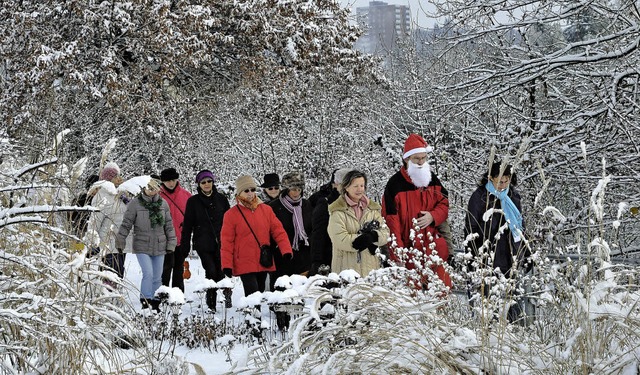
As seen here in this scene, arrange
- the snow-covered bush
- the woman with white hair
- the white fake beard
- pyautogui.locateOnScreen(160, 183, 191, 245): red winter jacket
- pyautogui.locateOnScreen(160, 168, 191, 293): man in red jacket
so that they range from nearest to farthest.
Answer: the snow-covered bush < the white fake beard < the woman with white hair < pyautogui.locateOnScreen(160, 168, 191, 293): man in red jacket < pyautogui.locateOnScreen(160, 183, 191, 245): red winter jacket

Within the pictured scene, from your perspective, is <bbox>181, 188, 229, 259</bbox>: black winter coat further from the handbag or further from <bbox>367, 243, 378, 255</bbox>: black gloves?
<bbox>367, 243, 378, 255</bbox>: black gloves

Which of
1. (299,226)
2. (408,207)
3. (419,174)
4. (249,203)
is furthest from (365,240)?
(299,226)

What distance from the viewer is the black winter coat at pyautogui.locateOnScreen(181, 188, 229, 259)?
34.3ft

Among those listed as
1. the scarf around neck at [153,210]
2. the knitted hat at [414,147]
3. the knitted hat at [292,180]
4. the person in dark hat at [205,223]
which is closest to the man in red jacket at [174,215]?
the person in dark hat at [205,223]

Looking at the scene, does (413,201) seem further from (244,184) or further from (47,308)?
(47,308)

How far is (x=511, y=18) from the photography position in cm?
960

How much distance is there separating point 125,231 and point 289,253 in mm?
1882

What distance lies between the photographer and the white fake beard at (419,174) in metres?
7.61

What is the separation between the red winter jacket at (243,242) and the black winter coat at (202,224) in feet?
4.54

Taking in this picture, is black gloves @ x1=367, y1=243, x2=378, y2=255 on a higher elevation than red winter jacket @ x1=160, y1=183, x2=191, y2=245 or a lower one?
lower

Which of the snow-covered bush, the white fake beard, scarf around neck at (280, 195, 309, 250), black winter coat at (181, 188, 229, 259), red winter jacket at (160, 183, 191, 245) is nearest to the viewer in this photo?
the snow-covered bush

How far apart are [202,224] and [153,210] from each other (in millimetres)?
830

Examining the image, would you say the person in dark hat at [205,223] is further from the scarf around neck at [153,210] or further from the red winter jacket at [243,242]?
the red winter jacket at [243,242]

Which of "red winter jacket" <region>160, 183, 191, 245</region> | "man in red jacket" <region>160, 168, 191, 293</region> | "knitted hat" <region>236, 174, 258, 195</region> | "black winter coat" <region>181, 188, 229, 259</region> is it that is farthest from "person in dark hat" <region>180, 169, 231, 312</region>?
"knitted hat" <region>236, 174, 258, 195</region>
